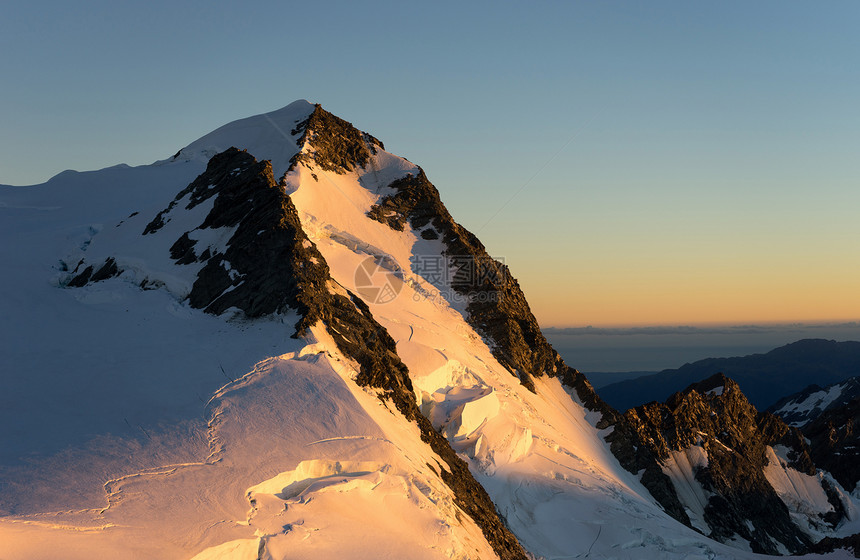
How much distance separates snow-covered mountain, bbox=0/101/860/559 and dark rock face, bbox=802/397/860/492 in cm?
1027

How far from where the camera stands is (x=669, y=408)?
217 ft

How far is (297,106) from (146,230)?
26.1 m

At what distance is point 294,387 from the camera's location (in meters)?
27.7

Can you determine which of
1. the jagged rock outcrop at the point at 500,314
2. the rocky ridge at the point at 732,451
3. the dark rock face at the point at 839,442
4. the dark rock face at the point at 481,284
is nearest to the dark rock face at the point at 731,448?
the rocky ridge at the point at 732,451

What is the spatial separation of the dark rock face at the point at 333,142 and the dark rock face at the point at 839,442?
5911 cm

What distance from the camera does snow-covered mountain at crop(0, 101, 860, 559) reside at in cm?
2127

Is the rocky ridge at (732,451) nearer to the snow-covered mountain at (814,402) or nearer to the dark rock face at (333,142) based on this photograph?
the dark rock face at (333,142)

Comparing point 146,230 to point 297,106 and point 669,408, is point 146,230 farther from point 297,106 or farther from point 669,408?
point 669,408

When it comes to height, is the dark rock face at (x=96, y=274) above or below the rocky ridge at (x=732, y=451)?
above

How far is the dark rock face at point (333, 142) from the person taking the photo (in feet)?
195

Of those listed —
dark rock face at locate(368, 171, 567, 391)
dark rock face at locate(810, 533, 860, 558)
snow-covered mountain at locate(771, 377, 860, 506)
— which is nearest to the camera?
dark rock face at locate(810, 533, 860, 558)

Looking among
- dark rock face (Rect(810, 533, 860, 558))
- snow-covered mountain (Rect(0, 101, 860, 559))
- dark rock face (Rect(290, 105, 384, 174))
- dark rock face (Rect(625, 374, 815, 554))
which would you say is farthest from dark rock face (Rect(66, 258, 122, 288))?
dark rock face (Rect(810, 533, 860, 558))

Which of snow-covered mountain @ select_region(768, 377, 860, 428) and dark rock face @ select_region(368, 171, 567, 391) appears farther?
snow-covered mountain @ select_region(768, 377, 860, 428)

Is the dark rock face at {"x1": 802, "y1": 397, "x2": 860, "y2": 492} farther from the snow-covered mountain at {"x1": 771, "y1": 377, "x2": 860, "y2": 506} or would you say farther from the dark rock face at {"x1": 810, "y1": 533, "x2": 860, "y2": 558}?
the dark rock face at {"x1": 810, "y1": 533, "x2": 860, "y2": 558}
